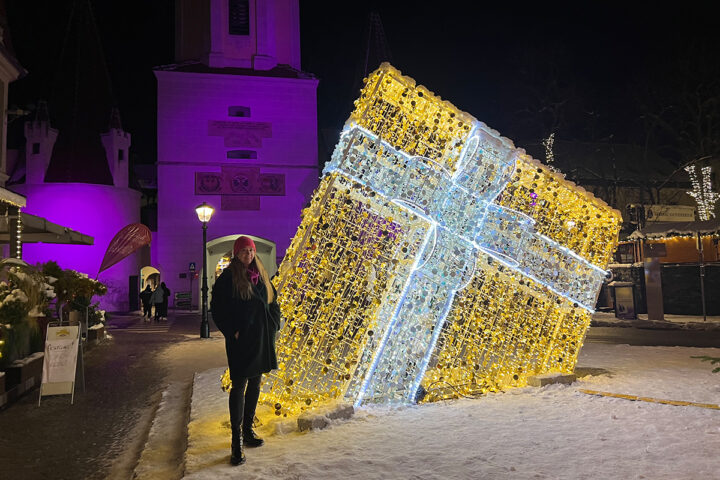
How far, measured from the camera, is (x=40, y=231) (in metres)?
16.3

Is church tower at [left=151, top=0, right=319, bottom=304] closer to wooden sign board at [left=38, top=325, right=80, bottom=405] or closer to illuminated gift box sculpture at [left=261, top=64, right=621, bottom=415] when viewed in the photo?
wooden sign board at [left=38, top=325, right=80, bottom=405]

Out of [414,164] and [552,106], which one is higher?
[552,106]

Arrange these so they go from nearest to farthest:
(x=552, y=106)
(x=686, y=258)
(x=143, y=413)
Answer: (x=143, y=413) < (x=686, y=258) < (x=552, y=106)

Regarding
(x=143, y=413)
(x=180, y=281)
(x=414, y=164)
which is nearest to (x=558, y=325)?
(x=414, y=164)

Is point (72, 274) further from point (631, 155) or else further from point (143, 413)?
point (631, 155)

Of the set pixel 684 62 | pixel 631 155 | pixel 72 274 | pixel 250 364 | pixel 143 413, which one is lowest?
pixel 143 413

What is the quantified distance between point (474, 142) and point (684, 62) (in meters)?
29.9

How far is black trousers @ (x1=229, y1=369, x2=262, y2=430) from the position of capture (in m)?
4.38

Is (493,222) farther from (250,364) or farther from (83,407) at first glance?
(83,407)

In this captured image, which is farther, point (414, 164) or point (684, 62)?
point (684, 62)

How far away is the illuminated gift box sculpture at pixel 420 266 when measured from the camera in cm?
554

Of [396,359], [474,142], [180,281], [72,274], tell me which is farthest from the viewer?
[180,281]

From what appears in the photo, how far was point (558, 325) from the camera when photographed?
6.59 metres

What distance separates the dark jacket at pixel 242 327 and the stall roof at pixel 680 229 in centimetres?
1844
